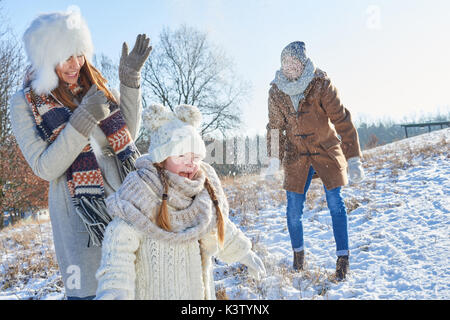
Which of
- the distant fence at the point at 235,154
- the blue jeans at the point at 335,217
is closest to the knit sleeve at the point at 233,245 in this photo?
the blue jeans at the point at 335,217

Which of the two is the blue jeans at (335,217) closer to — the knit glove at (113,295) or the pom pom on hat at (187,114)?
the pom pom on hat at (187,114)

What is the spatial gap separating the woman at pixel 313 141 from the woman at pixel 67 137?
2174 millimetres

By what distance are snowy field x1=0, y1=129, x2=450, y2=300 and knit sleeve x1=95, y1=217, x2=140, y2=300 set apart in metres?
1.75

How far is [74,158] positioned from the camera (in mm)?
2027

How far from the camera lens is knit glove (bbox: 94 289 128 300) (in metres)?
1.61

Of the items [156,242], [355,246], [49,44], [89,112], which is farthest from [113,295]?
[355,246]

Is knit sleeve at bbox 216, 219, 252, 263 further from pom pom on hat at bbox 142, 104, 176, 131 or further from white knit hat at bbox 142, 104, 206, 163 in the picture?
pom pom on hat at bbox 142, 104, 176, 131

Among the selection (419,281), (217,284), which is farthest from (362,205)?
(217,284)

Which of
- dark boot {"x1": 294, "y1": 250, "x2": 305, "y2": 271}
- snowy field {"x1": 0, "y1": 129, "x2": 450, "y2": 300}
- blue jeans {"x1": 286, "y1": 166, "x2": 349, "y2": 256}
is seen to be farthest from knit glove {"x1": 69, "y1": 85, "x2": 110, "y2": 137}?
dark boot {"x1": 294, "y1": 250, "x2": 305, "y2": 271}

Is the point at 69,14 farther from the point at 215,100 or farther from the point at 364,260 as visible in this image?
the point at 215,100

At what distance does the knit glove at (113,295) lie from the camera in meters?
1.61

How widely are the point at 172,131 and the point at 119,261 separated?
28.7 inches

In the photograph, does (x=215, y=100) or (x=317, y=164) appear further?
(x=215, y=100)

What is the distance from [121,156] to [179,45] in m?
22.3
